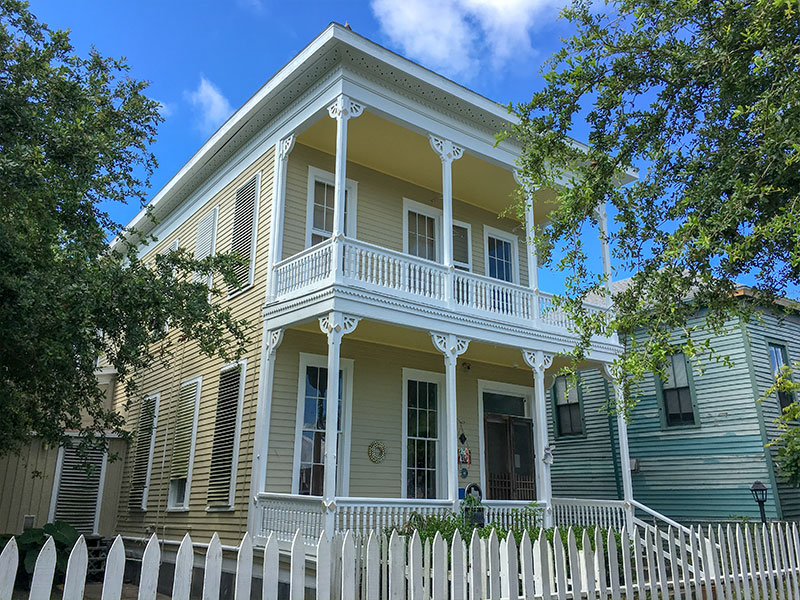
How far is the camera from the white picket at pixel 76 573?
3.21 m

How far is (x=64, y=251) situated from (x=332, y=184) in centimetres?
552

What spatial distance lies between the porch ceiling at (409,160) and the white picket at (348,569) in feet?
30.6

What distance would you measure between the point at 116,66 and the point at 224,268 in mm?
3692

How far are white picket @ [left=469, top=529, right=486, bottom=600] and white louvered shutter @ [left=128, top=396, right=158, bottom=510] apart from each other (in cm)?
1177

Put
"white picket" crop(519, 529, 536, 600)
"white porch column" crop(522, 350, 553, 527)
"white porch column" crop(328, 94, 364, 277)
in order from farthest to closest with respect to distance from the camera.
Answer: "white porch column" crop(522, 350, 553, 527), "white porch column" crop(328, 94, 364, 277), "white picket" crop(519, 529, 536, 600)

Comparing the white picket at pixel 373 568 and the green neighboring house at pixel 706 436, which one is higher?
the green neighboring house at pixel 706 436

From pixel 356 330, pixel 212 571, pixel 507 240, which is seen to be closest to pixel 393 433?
pixel 356 330

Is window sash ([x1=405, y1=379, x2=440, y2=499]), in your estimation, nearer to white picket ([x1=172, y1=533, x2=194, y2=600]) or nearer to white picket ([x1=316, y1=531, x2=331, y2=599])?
white picket ([x1=316, y1=531, x2=331, y2=599])

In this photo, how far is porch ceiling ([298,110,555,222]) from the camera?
41.4 feet

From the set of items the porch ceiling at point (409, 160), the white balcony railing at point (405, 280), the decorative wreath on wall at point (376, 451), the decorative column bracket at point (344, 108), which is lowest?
the decorative wreath on wall at point (376, 451)

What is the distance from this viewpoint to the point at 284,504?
10.1 m

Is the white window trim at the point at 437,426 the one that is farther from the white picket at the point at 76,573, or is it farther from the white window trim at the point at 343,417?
the white picket at the point at 76,573

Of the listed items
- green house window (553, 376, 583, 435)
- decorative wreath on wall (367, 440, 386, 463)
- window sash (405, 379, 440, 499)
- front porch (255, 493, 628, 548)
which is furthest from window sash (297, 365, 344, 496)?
green house window (553, 376, 583, 435)

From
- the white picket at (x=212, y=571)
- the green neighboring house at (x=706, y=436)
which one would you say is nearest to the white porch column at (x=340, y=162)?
the white picket at (x=212, y=571)
